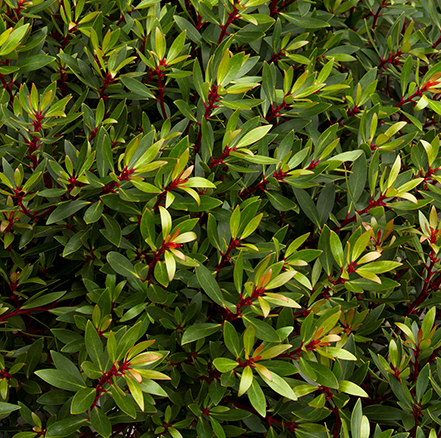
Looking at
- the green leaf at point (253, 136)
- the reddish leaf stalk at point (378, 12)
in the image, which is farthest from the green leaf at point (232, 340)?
the reddish leaf stalk at point (378, 12)

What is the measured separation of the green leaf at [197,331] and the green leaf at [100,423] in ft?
0.64

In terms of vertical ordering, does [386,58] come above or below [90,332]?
above

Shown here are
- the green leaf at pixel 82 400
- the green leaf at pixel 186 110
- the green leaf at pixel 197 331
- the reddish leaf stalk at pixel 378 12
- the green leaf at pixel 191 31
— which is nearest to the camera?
the green leaf at pixel 82 400

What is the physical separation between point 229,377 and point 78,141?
2.24 feet

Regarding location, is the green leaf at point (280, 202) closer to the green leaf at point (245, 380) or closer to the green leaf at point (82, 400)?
the green leaf at point (245, 380)

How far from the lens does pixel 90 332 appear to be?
743 mm

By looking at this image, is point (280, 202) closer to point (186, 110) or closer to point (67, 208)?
point (186, 110)

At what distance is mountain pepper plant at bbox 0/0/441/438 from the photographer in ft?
2.63

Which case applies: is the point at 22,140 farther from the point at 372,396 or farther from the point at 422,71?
the point at 422,71

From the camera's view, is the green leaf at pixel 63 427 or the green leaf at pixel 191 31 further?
the green leaf at pixel 191 31

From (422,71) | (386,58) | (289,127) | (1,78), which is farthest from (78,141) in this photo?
(422,71)

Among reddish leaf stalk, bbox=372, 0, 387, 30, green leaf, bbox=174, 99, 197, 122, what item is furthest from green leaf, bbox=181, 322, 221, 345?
reddish leaf stalk, bbox=372, 0, 387, 30

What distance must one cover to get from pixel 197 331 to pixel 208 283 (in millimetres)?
107

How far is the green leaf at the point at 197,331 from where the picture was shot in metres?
0.82
